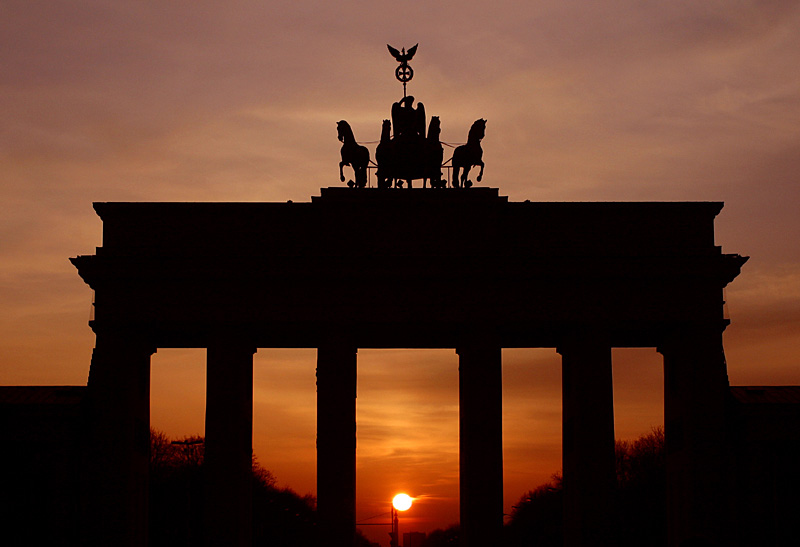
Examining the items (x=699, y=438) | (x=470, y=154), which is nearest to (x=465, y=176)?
(x=470, y=154)

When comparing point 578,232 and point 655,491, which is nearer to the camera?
point 578,232

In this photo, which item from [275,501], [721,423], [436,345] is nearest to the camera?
[721,423]

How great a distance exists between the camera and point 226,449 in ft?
200

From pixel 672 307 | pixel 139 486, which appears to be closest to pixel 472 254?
pixel 672 307

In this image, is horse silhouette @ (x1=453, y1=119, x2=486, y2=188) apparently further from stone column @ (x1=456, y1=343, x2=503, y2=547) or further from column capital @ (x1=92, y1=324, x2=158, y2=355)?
column capital @ (x1=92, y1=324, x2=158, y2=355)

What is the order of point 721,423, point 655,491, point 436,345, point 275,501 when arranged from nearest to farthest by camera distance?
1. point 721,423
2. point 436,345
3. point 655,491
4. point 275,501

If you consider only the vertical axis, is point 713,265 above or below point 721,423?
above

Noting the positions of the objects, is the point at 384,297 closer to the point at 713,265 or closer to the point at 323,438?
the point at 323,438

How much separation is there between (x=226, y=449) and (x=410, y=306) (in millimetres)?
10815

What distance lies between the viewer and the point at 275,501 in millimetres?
137625

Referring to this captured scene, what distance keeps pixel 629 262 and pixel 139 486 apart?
84.0 feet

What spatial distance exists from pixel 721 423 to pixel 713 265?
733 centimetres

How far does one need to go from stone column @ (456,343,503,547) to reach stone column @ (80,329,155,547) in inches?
614

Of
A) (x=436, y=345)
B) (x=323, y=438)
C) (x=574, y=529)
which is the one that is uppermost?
(x=436, y=345)
